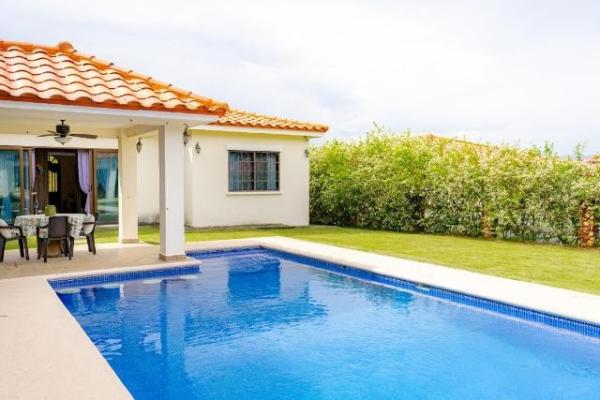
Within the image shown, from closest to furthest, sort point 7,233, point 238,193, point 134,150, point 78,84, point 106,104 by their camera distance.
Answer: point 106,104 < point 78,84 < point 7,233 < point 134,150 < point 238,193

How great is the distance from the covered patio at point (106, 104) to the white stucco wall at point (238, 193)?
489 centimetres

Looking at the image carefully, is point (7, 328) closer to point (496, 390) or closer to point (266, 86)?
point (496, 390)

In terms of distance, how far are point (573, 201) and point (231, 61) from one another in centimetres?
1458

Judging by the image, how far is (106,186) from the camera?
789 inches

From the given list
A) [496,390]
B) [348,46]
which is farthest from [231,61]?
[496,390]

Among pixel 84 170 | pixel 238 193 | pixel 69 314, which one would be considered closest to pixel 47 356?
pixel 69 314

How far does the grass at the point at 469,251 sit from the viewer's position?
32.9 feet

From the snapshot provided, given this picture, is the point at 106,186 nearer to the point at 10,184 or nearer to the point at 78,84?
the point at 10,184

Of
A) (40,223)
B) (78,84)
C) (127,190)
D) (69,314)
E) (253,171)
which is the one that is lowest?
(69,314)

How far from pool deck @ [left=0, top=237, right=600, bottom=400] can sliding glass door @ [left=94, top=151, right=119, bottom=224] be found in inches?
272

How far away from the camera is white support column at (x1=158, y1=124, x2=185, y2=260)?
438 inches

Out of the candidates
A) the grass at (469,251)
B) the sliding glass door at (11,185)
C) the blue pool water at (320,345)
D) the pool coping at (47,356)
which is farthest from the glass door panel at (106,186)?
the pool coping at (47,356)

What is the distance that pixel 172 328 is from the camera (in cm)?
774

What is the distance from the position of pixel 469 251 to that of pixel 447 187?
14.2 feet
